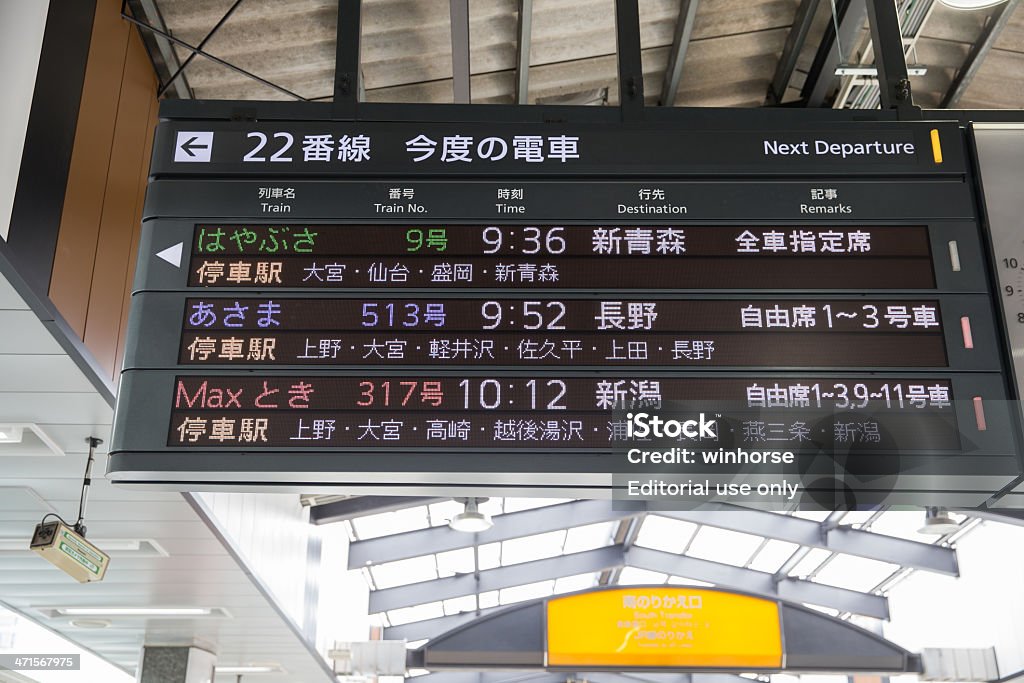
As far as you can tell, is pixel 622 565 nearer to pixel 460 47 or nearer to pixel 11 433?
pixel 11 433

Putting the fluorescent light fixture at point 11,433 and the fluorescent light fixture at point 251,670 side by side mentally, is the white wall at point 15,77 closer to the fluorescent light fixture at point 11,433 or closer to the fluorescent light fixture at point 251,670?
the fluorescent light fixture at point 11,433

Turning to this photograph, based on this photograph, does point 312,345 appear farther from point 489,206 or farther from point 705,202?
point 705,202

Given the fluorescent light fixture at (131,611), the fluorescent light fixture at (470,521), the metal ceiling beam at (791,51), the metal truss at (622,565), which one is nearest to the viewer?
the metal ceiling beam at (791,51)

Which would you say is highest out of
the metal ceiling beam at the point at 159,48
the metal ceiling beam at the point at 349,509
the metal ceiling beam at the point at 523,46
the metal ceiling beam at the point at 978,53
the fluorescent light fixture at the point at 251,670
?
the metal ceiling beam at the point at 978,53

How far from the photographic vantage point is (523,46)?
5.52m

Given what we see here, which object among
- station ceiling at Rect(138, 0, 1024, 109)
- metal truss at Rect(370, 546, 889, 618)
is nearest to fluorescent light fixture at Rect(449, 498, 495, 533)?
station ceiling at Rect(138, 0, 1024, 109)

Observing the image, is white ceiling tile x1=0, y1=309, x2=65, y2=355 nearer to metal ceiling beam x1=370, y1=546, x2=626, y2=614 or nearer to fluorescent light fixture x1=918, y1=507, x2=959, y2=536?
fluorescent light fixture x1=918, y1=507, x2=959, y2=536

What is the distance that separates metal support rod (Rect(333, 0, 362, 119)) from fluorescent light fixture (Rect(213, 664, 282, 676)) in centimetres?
929

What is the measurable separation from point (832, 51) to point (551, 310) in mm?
3598

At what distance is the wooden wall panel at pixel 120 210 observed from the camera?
179 inches

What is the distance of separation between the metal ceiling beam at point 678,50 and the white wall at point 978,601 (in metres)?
8.65

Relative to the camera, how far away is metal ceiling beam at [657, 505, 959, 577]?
44.9 feet

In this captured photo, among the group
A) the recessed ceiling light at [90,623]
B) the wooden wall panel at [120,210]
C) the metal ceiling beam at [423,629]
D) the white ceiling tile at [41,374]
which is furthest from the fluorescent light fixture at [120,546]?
the metal ceiling beam at [423,629]

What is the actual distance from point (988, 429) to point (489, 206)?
1638mm
